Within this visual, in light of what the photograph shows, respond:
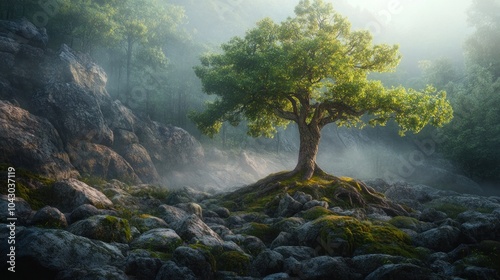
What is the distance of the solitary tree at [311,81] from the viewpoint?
2444 centimetres

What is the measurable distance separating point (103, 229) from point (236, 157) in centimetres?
5148

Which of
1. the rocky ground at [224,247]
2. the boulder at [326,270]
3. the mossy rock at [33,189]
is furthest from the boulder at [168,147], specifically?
the boulder at [326,270]

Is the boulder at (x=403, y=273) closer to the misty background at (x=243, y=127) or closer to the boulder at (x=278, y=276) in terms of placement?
the boulder at (x=278, y=276)

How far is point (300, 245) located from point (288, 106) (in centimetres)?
1876

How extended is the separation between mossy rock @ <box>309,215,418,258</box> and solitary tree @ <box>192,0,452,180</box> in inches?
Result: 495

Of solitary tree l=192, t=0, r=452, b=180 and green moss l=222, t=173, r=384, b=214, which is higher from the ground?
solitary tree l=192, t=0, r=452, b=180

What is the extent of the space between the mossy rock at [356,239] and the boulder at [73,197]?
34.3 feet

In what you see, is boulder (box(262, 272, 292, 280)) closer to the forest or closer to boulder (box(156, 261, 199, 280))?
the forest

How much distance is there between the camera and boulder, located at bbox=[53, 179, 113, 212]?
16438mm

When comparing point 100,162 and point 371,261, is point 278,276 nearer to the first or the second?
point 371,261

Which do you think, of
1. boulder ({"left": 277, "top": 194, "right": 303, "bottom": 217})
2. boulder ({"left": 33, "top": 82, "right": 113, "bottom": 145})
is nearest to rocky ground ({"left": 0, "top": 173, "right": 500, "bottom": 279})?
boulder ({"left": 277, "top": 194, "right": 303, "bottom": 217})

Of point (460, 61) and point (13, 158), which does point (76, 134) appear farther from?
point (460, 61)

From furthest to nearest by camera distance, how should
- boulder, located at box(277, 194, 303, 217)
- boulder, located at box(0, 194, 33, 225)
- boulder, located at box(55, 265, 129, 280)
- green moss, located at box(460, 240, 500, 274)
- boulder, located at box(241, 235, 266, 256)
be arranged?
boulder, located at box(277, 194, 303, 217)
boulder, located at box(241, 235, 266, 256)
boulder, located at box(0, 194, 33, 225)
green moss, located at box(460, 240, 500, 274)
boulder, located at box(55, 265, 129, 280)

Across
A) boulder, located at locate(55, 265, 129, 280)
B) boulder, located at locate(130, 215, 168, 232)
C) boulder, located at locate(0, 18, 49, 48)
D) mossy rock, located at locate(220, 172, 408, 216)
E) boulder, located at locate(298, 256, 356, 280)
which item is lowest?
boulder, located at locate(55, 265, 129, 280)
